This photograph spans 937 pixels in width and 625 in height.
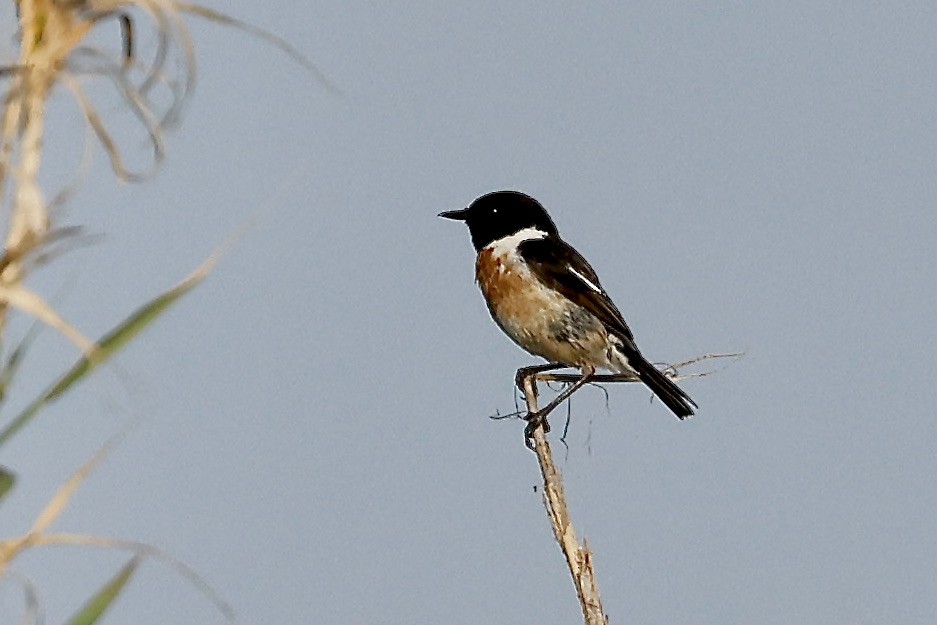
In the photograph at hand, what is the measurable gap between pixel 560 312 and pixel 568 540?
3.39 metres

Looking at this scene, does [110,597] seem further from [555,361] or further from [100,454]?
[555,361]

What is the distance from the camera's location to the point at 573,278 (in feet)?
25.1

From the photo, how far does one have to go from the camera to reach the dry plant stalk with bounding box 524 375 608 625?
3.95m

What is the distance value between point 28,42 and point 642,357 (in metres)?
5.81

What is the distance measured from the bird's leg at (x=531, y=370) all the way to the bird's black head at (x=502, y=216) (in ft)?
3.61

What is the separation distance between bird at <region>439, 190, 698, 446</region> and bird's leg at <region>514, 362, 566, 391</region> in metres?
0.01

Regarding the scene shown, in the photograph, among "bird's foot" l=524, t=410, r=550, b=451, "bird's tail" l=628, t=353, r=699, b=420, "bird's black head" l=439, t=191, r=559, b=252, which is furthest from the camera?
"bird's black head" l=439, t=191, r=559, b=252

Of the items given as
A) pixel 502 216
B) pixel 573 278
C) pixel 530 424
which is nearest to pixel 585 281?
pixel 573 278

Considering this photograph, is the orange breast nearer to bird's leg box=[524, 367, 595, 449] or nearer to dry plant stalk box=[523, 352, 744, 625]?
bird's leg box=[524, 367, 595, 449]

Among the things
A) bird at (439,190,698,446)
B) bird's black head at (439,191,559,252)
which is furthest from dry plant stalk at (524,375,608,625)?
bird's black head at (439,191,559,252)

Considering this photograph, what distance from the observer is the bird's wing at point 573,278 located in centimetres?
754

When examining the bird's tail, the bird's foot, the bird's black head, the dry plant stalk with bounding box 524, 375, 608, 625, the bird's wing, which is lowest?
Answer: the dry plant stalk with bounding box 524, 375, 608, 625

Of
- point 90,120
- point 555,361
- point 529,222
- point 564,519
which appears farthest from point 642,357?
point 90,120

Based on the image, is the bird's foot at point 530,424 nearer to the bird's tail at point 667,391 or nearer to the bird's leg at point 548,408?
the bird's leg at point 548,408
